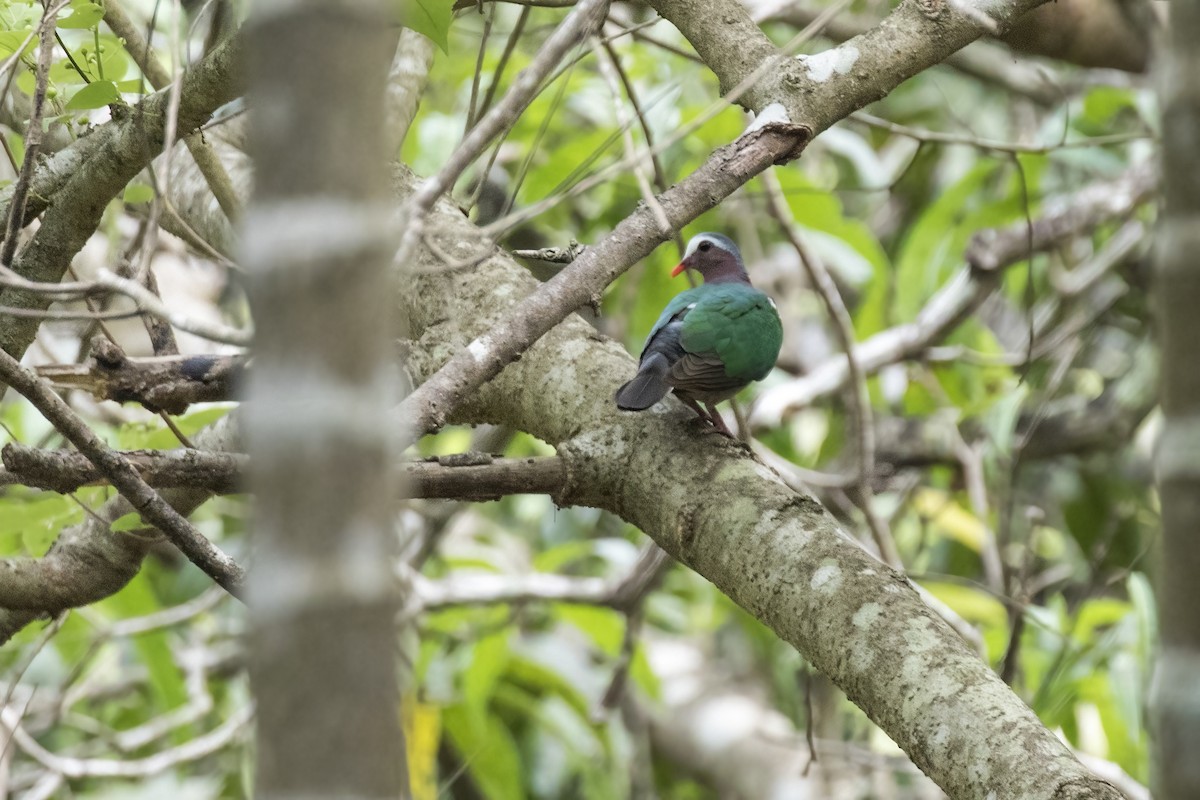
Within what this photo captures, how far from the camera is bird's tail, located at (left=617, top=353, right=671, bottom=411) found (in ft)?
8.21

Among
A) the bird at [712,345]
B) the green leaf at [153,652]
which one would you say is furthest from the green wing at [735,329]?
the green leaf at [153,652]

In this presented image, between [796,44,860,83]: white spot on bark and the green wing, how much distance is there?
83 centimetres

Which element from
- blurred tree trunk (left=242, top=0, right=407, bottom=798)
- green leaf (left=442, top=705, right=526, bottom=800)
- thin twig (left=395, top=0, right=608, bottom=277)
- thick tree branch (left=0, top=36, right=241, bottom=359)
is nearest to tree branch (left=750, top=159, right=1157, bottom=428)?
green leaf (left=442, top=705, right=526, bottom=800)

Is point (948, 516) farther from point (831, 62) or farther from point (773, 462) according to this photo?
point (831, 62)

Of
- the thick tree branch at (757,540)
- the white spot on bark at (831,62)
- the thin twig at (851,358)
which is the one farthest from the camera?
the thin twig at (851,358)

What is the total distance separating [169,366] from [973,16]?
1.76 m

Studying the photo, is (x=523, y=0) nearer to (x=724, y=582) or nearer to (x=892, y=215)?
(x=724, y=582)

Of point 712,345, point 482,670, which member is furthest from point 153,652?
point 712,345

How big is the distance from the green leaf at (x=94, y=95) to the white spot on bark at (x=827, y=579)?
1.52 meters

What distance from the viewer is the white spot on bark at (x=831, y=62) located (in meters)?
2.45

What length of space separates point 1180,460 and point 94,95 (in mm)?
2055

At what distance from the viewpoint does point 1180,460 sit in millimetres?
789

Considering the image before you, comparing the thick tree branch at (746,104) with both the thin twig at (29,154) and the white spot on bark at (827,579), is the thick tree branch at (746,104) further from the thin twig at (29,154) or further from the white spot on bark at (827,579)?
the thin twig at (29,154)

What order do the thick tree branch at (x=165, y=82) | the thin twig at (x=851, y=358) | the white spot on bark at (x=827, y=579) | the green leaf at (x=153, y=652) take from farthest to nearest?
the green leaf at (x=153, y=652) → the thin twig at (x=851, y=358) → the thick tree branch at (x=165, y=82) → the white spot on bark at (x=827, y=579)
